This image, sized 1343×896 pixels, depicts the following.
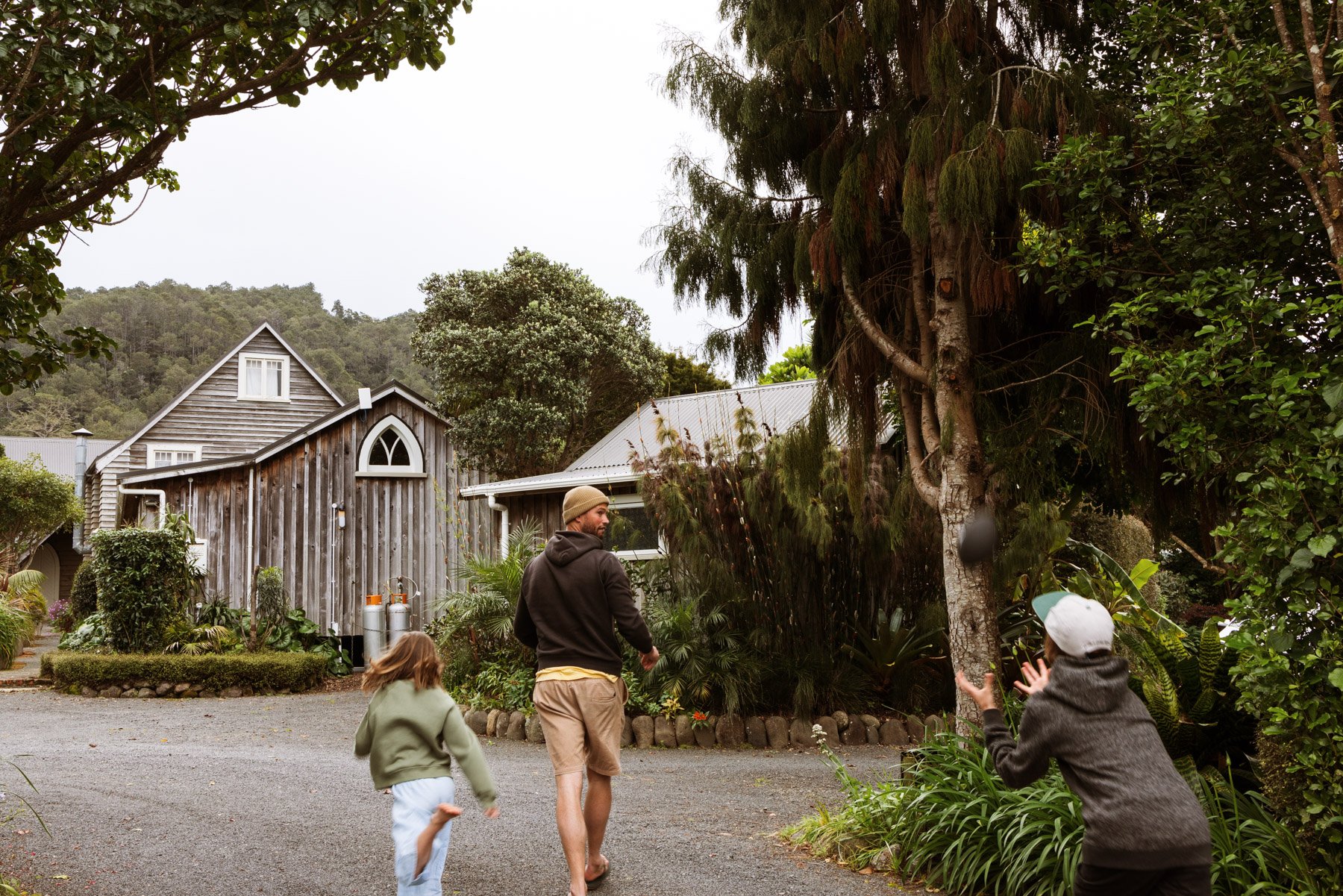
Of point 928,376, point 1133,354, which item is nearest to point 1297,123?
point 1133,354

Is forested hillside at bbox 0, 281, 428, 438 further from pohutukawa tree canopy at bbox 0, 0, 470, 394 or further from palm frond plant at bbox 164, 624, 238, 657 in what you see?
pohutukawa tree canopy at bbox 0, 0, 470, 394

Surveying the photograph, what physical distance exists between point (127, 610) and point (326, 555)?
11.9 ft

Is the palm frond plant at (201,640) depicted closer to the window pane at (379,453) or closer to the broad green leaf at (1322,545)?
the window pane at (379,453)

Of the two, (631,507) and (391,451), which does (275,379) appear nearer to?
(391,451)

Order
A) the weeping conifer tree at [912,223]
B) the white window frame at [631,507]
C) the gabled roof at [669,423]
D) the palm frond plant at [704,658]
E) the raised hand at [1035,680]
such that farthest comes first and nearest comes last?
the gabled roof at [669,423]
the white window frame at [631,507]
the palm frond plant at [704,658]
the weeping conifer tree at [912,223]
the raised hand at [1035,680]

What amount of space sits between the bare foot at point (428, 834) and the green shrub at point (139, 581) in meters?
14.0

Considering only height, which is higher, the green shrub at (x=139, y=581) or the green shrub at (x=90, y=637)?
the green shrub at (x=139, y=581)

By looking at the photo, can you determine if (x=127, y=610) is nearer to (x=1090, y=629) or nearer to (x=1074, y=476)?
(x=1074, y=476)

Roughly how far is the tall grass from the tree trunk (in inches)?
24.2

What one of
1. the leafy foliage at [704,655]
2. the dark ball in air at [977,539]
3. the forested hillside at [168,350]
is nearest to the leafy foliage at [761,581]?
the leafy foliage at [704,655]

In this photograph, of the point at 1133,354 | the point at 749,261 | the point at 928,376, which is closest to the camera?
the point at 1133,354

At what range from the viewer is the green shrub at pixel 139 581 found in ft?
52.5

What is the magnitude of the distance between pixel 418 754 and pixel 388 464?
54.0ft

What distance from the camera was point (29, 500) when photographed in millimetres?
25438
